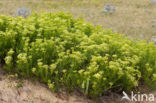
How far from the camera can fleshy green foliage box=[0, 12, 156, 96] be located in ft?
11.9

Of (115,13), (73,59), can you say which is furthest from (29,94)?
(115,13)

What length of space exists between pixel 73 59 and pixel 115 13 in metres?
8.21

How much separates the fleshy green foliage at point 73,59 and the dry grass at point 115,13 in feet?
14.7

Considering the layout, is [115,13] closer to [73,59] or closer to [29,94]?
[73,59]

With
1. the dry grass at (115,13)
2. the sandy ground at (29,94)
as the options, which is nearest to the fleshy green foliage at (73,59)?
the sandy ground at (29,94)

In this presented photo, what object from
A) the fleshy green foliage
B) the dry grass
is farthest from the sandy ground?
the dry grass

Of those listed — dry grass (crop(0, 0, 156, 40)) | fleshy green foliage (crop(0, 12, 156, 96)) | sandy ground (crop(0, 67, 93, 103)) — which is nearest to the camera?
fleshy green foliage (crop(0, 12, 156, 96))

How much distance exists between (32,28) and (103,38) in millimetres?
1377

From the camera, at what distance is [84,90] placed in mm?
3799

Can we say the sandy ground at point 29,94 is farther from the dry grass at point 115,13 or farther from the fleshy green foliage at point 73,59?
the dry grass at point 115,13

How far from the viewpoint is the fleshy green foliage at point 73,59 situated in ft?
11.9

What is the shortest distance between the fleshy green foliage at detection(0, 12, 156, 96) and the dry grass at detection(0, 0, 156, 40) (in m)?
4.48

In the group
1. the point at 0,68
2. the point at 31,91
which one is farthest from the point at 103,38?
the point at 0,68

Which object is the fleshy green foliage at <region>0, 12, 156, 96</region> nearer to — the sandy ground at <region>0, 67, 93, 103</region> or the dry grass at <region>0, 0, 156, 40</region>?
the sandy ground at <region>0, 67, 93, 103</region>
